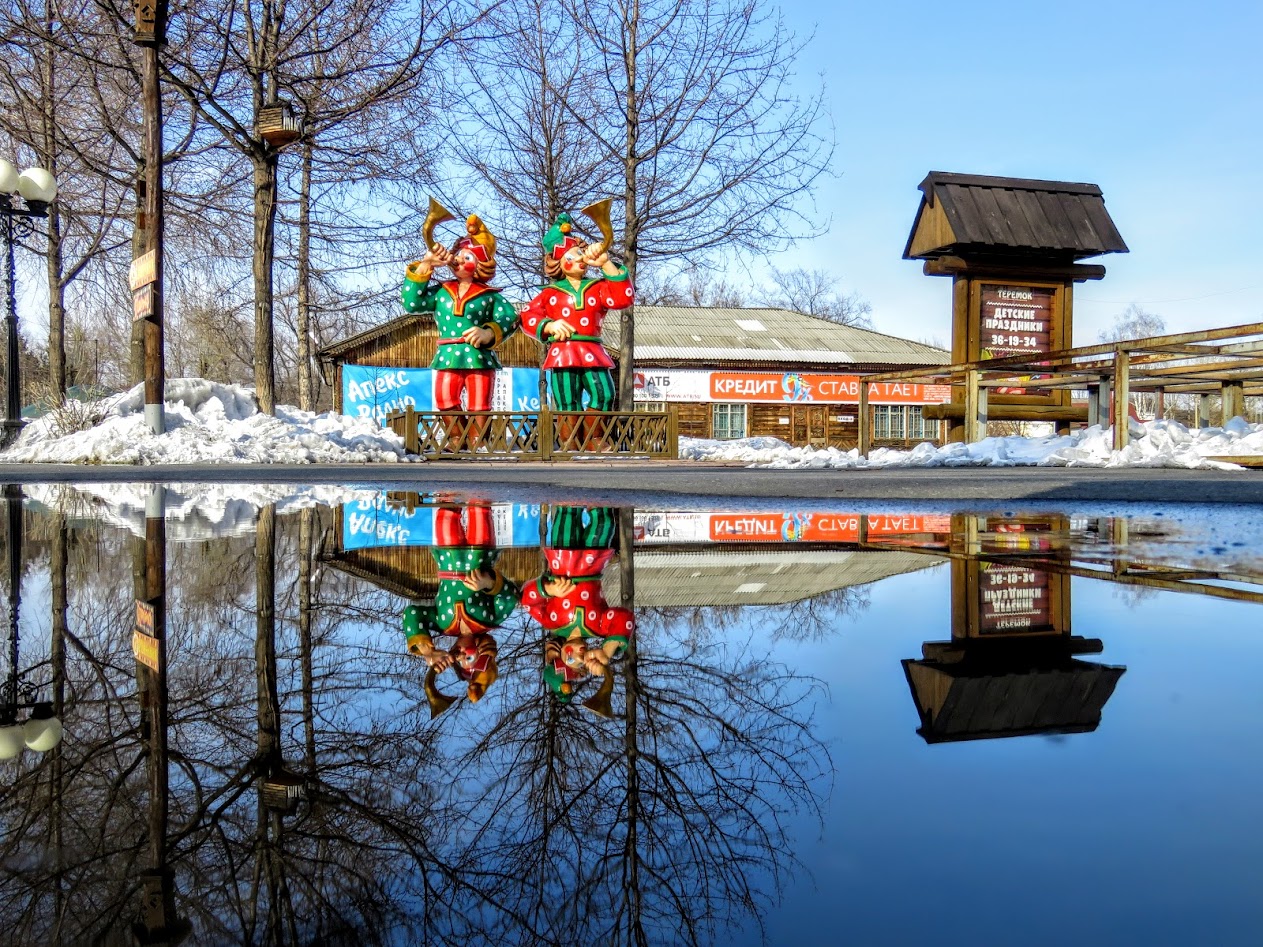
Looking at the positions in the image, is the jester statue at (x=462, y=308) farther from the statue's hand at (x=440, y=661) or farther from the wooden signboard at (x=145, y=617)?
the statue's hand at (x=440, y=661)

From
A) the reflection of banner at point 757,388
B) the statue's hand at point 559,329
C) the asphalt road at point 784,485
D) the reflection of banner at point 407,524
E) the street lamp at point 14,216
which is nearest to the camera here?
the reflection of banner at point 407,524

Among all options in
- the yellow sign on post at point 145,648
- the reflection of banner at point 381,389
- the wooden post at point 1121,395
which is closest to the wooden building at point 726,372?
the reflection of banner at point 381,389

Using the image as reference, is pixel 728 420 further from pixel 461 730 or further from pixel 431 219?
pixel 461 730

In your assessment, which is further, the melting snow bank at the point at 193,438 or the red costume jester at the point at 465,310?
the red costume jester at the point at 465,310

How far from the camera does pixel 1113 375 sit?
15.5 metres

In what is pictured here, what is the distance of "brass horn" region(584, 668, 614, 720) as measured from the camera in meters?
1.80

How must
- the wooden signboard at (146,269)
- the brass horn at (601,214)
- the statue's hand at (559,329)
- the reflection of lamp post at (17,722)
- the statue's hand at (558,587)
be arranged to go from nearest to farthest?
1. the reflection of lamp post at (17,722)
2. the statue's hand at (558,587)
3. the wooden signboard at (146,269)
4. the statue's hand at (559,329)
5. the brass horn at (601,214)

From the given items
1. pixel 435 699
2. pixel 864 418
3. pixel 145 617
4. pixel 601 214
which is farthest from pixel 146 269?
pixel 435 699

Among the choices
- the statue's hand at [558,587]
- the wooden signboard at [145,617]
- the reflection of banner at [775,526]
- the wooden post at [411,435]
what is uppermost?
the wooden post at [411,435]

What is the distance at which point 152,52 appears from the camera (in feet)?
46.4

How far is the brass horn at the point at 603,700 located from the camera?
1.80 metres

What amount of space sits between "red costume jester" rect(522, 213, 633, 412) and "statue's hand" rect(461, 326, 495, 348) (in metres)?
0.73

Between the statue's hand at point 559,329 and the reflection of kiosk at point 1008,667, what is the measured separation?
1477 centimetres

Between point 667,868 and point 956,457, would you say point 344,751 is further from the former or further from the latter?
point 956,457
